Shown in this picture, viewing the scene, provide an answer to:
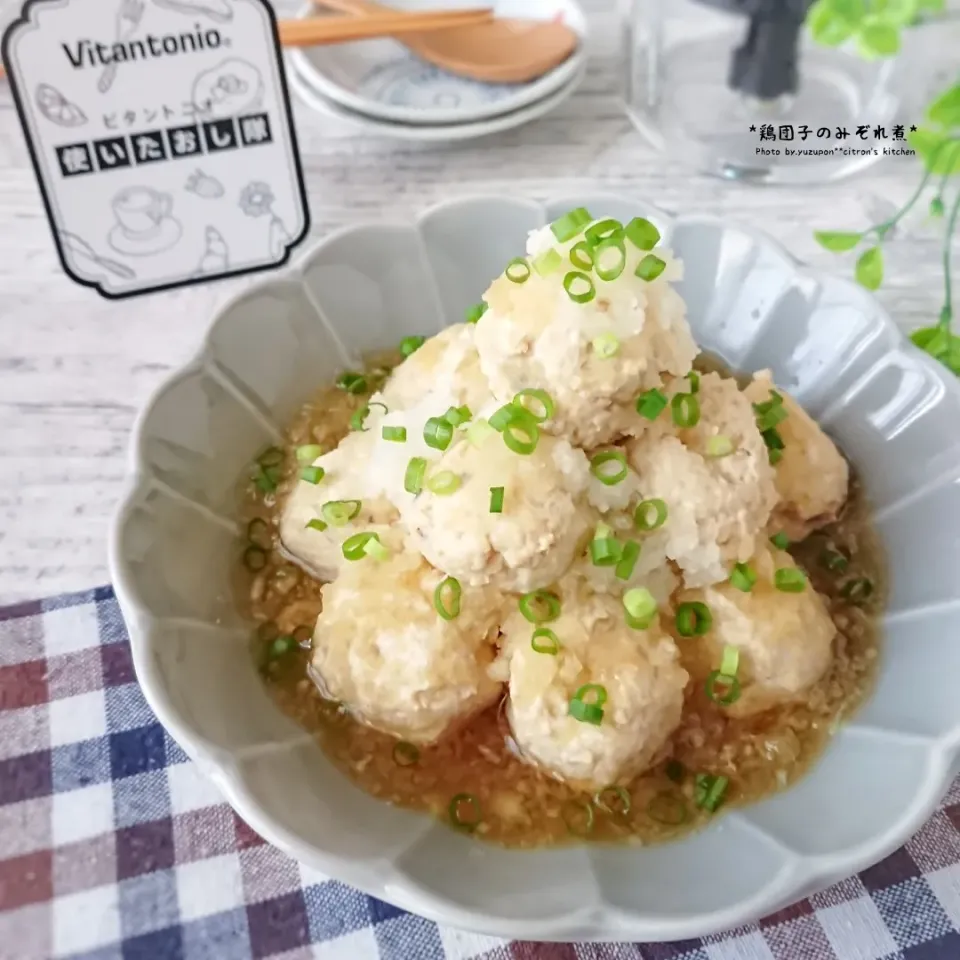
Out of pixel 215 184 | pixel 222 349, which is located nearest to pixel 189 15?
pixel 215 184

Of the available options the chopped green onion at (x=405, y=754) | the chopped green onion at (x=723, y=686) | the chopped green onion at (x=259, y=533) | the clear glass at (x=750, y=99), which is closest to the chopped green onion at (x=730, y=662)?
the chopped green onion at (x=723, y=686)

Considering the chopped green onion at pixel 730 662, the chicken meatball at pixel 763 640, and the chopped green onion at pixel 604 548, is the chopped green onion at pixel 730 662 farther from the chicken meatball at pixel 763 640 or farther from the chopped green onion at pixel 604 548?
the chopped green onion at pixel 604 548

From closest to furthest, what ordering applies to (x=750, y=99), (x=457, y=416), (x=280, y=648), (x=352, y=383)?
(x=457, y=416)
(x=280, y=648)
(x=352, y=383)
(x=750, y=99)

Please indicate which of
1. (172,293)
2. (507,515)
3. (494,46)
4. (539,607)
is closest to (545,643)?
(539,607)

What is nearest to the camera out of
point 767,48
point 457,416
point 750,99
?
point 457,416

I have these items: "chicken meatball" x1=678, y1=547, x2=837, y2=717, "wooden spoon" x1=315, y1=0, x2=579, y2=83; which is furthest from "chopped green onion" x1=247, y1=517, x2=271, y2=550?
"wooden spoon" x1=315, y1=0, x2=579, y2=83

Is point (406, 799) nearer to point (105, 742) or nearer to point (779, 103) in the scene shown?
point (105, 742)

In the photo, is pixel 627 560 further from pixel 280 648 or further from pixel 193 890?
pixel 193 890

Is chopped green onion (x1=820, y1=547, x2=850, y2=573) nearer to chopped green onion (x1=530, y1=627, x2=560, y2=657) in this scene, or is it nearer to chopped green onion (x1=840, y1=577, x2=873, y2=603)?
chopped green onion (x1=840, y1=577, x2=873, y2=603)
